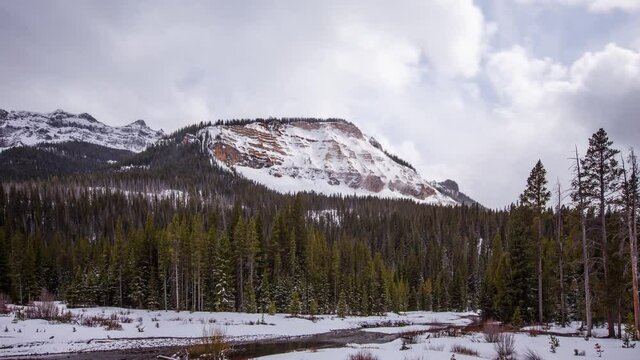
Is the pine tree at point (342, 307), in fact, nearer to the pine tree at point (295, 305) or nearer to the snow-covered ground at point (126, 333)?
the pine tree at point (295, 305)

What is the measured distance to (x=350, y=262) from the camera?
276 feet

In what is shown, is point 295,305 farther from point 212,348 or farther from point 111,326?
point 212,348

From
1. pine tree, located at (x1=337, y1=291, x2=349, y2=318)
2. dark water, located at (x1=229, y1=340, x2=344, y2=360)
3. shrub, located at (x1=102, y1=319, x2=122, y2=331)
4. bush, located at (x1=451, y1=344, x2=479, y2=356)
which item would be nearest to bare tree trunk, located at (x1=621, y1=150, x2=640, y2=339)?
bush, located at (x1=451, y1=344, x2=479, y2=356)

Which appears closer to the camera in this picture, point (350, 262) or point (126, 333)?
point (126, 333)

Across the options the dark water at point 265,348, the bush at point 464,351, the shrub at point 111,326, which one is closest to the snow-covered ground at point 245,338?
the bush at point 464,351

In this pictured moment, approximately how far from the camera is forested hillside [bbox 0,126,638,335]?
3131 centimetres

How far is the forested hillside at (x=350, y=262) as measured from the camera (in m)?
31.3

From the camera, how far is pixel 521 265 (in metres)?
43.4

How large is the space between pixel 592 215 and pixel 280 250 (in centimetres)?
4515

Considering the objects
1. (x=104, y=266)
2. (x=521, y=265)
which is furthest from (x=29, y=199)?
(x=521, y=265)

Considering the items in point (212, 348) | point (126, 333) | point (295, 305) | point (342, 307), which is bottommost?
point (342, 307)

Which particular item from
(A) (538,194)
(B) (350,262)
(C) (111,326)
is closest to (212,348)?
(C) (111,326)

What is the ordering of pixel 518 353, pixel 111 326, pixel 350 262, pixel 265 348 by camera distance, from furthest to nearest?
pixel 350 262, pixel 111 326, pixel 265 348, pixel 518 353

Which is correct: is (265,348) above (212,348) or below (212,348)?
below
